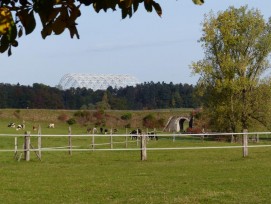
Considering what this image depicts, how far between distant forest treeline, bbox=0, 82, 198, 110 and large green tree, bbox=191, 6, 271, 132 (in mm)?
58609

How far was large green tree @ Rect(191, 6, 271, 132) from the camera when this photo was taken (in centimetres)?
3997

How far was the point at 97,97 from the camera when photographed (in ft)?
458

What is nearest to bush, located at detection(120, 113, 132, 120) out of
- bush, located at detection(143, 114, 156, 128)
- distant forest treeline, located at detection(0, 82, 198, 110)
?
bush, located at detection(143, 114, 156, 128)

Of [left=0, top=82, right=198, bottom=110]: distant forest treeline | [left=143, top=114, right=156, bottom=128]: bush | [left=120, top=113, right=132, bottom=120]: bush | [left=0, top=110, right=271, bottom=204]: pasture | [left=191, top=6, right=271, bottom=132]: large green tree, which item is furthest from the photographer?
[left=0, top=82, right=198, bottom=110]: distant forest treeline

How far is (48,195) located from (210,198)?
339 centimetres

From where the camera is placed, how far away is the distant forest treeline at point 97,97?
117062mm

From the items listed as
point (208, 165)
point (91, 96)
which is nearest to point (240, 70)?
point (208, 165)

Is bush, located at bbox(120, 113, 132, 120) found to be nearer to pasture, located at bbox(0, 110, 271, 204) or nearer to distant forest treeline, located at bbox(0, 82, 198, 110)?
distant forest treeline, located at bbox(0, 82, 198, 110)

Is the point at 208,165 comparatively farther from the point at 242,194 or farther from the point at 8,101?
the point at 8,101

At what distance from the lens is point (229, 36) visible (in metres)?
39.8

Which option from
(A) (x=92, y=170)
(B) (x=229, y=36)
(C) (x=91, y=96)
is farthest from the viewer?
(C) (x=91, y=96)

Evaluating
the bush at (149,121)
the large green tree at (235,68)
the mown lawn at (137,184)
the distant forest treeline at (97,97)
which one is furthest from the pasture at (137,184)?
the distant forest treeline at (97,97)

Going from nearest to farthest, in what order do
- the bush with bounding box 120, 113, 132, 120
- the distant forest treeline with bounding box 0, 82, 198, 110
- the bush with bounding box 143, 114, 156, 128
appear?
1. the bush with bounding box 143, 114, 156, 128
2. the bush with bounding box 120, 113, 132, 120
3. the distant forest treeline with bounding box 0, 82, 198, 110

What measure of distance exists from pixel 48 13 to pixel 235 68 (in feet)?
128
